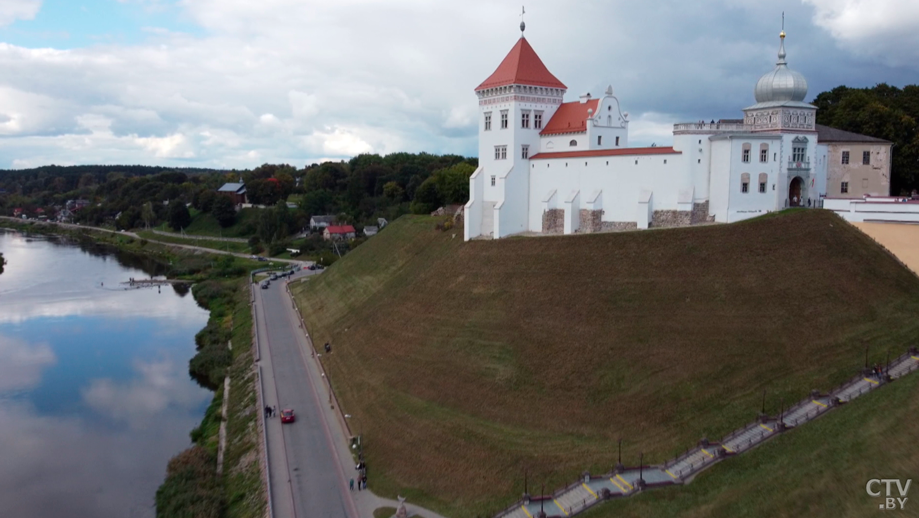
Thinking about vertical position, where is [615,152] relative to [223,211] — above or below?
above

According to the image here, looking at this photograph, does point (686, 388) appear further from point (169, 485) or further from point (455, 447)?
point (169, 485)

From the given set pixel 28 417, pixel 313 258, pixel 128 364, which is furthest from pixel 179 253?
pixel 28 417

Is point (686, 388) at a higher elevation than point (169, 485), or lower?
higher

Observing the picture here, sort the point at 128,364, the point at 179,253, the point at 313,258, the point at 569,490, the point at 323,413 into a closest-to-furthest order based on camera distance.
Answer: the point at 569,490
the point at 323,413
the point at 128,364
the point at 313,258
the point at 179,253

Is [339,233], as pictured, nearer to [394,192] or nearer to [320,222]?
[320,222]

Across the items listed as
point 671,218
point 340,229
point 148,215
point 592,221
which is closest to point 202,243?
point 340,229
